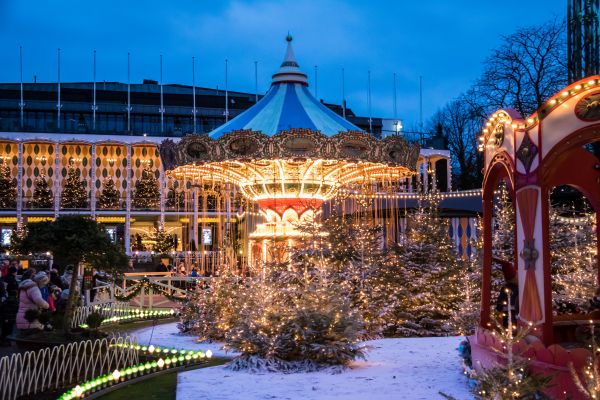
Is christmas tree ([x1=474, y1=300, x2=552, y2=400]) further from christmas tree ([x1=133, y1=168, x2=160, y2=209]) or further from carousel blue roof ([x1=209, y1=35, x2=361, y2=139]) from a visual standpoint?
christmas tree ([x1=133, y1=168, x2=160, y2=209])

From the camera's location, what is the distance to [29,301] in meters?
14.8

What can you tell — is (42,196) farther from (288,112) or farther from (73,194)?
(288,112)

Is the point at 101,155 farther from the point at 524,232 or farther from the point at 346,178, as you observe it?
the point at 524,232

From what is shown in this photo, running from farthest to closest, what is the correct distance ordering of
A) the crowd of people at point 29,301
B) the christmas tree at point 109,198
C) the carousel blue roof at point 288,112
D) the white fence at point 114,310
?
the christmas tree at point 109,198
the carousel blue roof at point 288,112
the white fence at point 114,310
the crowd of people at point 29,301

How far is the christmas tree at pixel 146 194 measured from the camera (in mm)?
58719

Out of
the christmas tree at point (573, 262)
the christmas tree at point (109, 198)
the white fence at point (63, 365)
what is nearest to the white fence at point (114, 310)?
the white fence at point (63, 365)

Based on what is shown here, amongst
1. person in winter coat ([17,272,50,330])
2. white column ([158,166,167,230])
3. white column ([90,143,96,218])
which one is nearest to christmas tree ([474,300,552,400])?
person in winter coat ([17,272,50,330])

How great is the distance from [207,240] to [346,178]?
106ft

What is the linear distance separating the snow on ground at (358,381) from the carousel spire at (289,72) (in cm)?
1134

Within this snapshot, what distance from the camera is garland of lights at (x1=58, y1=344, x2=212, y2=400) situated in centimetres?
1027

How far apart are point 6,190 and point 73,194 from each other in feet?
15.3

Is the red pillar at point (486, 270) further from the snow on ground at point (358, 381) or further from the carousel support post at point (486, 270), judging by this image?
the snow on ground at point (358, 381)

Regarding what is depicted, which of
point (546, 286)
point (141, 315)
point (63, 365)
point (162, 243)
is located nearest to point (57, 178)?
point (162, 243)

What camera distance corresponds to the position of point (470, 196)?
3241 cm
